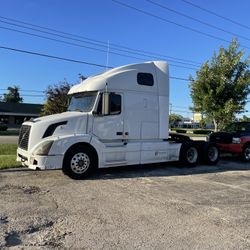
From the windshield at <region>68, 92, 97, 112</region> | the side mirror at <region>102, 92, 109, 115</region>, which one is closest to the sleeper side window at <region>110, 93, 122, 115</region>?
the side mirror at <region>102, 92, 109, 115</region>

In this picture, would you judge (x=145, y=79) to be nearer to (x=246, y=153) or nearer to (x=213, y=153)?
(x=213, y=153)

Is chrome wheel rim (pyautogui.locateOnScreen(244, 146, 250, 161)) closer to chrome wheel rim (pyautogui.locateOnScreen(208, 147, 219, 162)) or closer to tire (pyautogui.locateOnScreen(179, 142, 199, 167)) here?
chrome wheel rim (pyautogui.locateOnScreen(208, 147, 219, 162))

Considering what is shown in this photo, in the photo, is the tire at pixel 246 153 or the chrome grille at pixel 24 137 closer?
the chrome grille at pixel 24 137

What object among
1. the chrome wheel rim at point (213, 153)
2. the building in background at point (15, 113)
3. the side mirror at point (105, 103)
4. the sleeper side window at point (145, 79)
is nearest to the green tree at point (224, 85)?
the chrome wheel rim at point (213, 153)

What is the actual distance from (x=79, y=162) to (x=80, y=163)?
43 millimetres

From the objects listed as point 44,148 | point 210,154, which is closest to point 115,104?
point 44,148

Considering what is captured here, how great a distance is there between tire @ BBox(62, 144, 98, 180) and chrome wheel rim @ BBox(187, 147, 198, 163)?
13.4 ft

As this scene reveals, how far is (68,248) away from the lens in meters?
4.56

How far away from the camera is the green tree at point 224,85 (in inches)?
751

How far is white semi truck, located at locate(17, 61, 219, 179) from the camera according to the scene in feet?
30.5

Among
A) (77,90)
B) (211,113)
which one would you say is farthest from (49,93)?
(77,90)

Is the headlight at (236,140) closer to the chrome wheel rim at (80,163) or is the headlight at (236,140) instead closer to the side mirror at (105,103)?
the side mirror at (105,103)

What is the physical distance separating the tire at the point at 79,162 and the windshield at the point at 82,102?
4.33 feet

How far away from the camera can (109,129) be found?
405 inches
